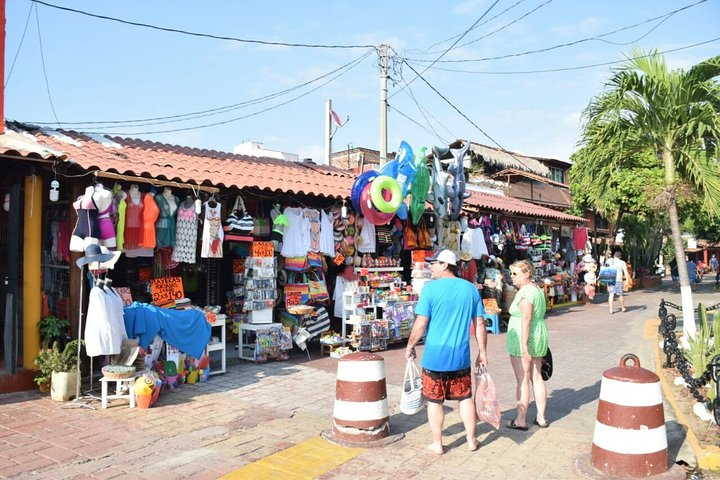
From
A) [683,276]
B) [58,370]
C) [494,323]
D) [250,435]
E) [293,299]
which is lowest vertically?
[250,435]

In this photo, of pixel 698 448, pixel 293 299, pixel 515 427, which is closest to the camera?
pixel 698 448

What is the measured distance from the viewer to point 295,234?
407 inches

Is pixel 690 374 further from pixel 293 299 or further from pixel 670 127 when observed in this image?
pixel 293 299

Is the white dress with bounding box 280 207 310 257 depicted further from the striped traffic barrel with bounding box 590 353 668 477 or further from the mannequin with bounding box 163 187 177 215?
the striped traffic barrel with bounding box 590 353 668 477

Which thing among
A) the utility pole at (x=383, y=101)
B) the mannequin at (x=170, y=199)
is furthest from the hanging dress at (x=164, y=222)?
the utility pole at (x=383, y=101)

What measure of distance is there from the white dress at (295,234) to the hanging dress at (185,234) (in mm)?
1908

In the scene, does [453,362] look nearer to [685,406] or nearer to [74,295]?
[685,406]

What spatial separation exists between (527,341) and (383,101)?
1143 centimetres

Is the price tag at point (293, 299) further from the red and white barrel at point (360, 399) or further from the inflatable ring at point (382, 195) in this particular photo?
the red and white barrel at point (360, 399)

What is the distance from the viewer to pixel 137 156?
9.29m

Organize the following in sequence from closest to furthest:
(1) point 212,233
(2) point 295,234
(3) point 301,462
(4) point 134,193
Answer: (3) point 301,462 < (4) point 134,193 < (1) point 212,233 < (2) point 295,234

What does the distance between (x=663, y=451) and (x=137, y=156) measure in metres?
8.45

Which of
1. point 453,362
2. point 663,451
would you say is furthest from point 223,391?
point 663,451

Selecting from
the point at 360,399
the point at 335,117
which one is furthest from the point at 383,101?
the point at 360,399
